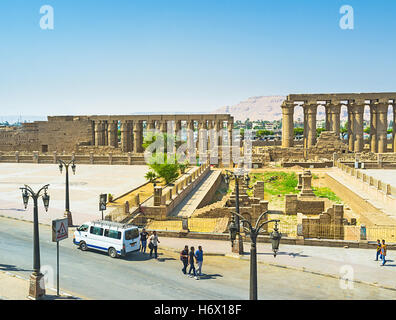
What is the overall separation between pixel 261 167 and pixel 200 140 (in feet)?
63.2

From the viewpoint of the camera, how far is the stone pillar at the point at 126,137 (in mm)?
77375

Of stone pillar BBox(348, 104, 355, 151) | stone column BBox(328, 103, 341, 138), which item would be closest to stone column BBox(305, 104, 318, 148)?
stone column BBox(328, 103, 341, 138)

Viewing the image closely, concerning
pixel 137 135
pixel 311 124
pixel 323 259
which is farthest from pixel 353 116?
pixel 323 259

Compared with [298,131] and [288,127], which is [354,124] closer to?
[288,127]

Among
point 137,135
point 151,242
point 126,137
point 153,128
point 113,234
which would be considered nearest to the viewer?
point 113,234

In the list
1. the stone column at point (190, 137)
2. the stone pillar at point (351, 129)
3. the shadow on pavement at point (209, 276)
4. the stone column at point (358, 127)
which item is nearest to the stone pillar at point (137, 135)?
the stone column at point (190, 137)

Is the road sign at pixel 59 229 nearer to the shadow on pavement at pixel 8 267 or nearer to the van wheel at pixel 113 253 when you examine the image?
the shadow on pavement at pixel 8 267

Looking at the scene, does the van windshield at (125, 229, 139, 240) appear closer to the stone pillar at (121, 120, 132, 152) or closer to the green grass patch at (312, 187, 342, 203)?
the green grass patch at (312, 187, 342, 203)

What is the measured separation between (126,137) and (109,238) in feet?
202

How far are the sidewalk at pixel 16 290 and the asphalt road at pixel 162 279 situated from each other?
0.40 metres

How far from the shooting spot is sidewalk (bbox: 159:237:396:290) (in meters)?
17.0

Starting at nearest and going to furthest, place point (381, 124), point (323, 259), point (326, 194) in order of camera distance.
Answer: point (323, 259) < point (326, 194) < point (381, 124)

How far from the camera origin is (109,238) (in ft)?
61.9
